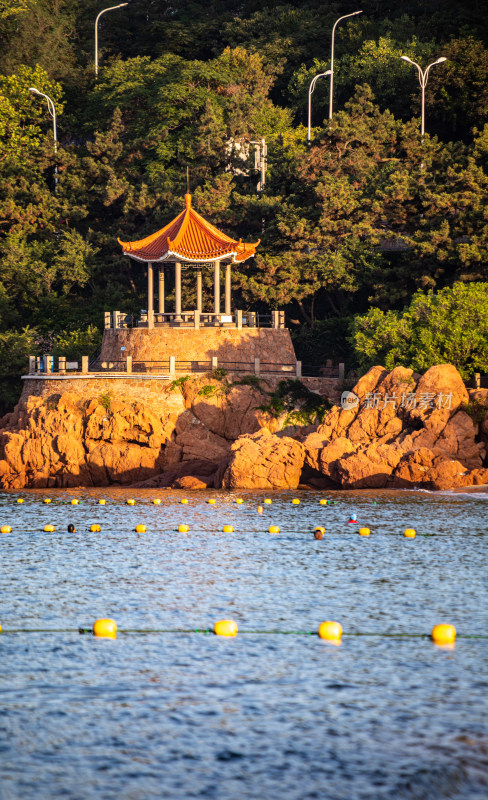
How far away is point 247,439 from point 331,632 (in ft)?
70.8

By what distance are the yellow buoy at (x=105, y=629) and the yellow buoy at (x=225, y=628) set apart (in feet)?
5.70

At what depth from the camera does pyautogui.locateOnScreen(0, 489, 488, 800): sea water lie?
11469 mm

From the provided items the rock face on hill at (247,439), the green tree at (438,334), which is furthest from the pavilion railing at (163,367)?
the green tree at (438,334)

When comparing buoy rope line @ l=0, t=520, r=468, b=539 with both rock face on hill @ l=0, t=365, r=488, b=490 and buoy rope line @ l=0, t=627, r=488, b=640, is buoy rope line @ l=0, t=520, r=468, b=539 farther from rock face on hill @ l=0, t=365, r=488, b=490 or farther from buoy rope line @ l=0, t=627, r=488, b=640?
buoy rope line @ l=0, t=627, r=488, b=640

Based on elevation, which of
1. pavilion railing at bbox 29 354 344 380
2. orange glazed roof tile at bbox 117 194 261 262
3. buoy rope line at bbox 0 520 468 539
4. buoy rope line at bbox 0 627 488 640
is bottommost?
buoy rope line at bbox 0 520 468 539

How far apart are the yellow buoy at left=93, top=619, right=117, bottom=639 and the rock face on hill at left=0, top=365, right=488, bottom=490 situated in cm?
2012

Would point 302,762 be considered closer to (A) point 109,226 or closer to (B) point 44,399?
(B) point 44,399

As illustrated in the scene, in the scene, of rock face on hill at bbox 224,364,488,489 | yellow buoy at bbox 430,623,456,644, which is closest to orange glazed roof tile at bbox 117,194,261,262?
rock face on hill at bbox 224,364,488,489

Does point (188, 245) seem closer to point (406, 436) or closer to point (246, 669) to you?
point (406, 436)

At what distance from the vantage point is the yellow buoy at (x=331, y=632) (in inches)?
666

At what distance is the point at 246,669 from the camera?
49.9ft

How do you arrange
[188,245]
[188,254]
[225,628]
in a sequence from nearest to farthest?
1. [225,628]
2. [188,254]
3. [188,245]

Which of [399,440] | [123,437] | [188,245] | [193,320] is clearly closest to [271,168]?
[188,245]

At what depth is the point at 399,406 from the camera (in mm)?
38438
